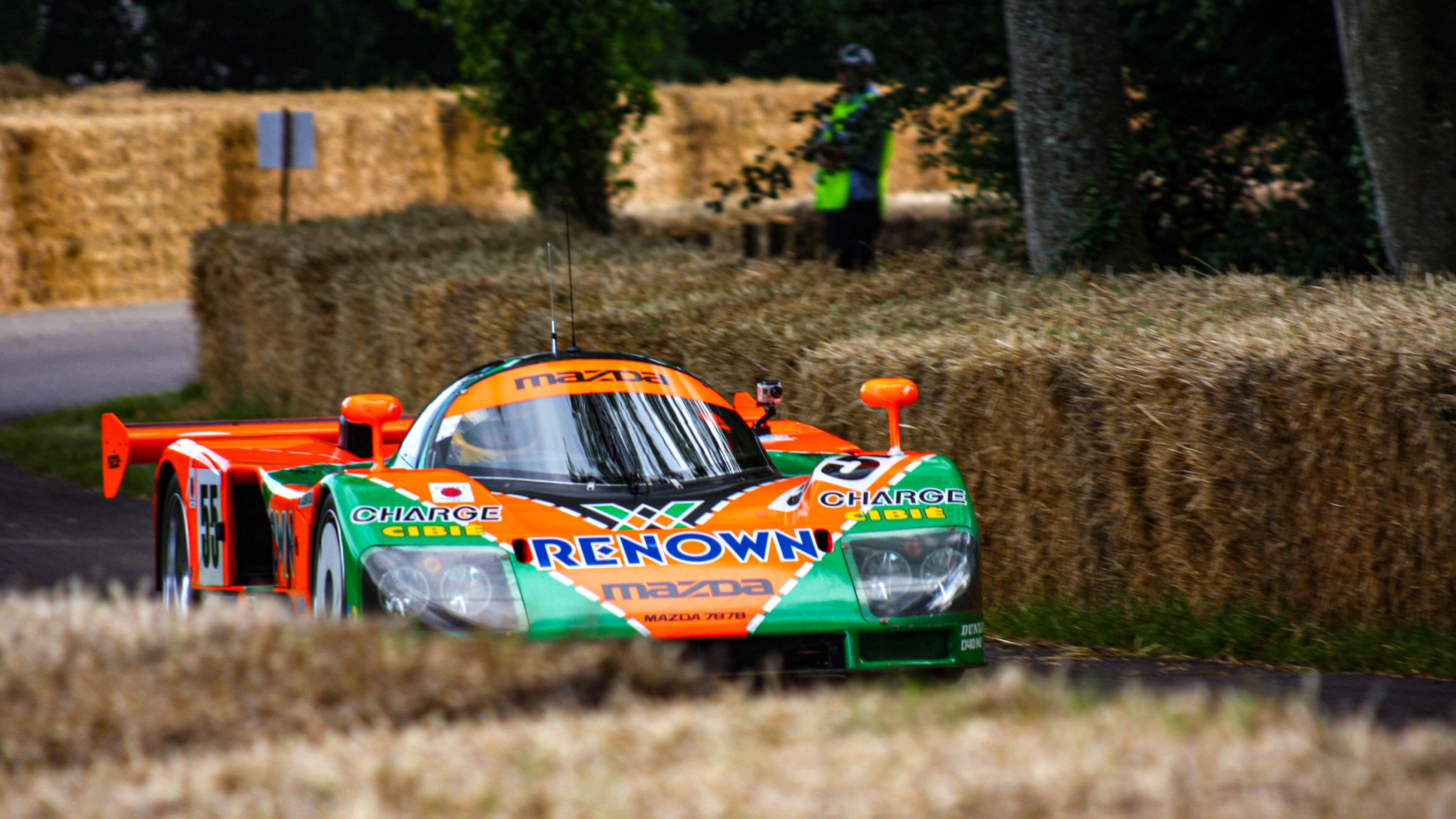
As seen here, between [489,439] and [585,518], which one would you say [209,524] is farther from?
[585,518]

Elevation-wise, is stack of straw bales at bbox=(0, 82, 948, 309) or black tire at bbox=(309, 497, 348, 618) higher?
stack of straw bales at bbox=(0, 82, 948, 309)

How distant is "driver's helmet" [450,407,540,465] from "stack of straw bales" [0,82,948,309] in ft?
47.6

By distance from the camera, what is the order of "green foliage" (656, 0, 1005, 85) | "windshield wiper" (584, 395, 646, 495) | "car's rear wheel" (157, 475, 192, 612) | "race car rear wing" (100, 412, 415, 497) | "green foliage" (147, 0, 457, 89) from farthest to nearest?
"green foliage" (147, 0, 457, 89) < "green foliage" (656, 0, 1005, 85) < "race car rear wing" (100, 412, 415, 497) < "car's rear wheel" (157, 475, 192, 612) < "windshield wiper" (584, 395, 646, 495)

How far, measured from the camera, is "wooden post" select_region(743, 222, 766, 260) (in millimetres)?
21922

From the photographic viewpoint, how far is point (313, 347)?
45.6 ft

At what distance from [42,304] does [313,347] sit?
13.2m

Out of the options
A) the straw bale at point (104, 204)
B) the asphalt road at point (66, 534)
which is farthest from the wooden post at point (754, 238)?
the asphalt road at point (66, 534)

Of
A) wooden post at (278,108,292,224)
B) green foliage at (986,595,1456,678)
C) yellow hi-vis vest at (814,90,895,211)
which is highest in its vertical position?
wooden post at (278,108,292,224)

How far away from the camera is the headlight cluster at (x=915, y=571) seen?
5.29 metres

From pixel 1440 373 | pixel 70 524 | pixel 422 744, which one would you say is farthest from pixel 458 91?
pixel 422 744

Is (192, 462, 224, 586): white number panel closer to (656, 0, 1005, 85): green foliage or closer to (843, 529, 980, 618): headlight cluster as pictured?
(843, 529, 980, 618): headlight cluster

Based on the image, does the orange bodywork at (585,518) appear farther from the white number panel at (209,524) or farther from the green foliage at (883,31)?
the green foliage at (883,31)

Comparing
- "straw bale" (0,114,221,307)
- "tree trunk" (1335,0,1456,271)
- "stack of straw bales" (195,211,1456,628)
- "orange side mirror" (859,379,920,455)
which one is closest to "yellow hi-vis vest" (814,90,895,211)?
"stack of straw bales" (195,211,1456,628)

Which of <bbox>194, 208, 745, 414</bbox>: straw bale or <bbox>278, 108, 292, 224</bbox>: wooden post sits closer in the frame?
<bbox>194, 208, 745, 414</bbox>: straw bale
